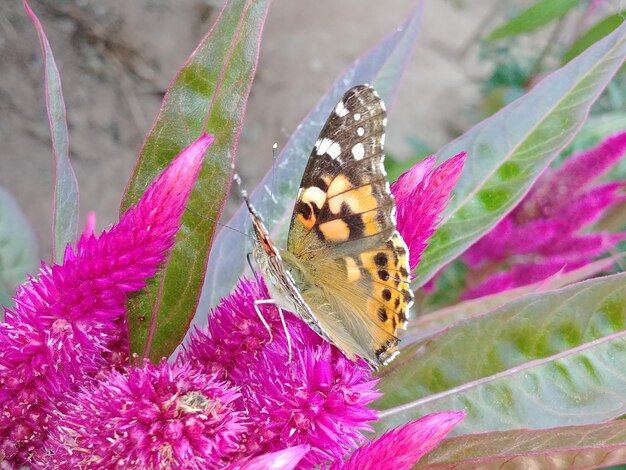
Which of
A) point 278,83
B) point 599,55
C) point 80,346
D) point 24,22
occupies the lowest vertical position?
point 80,346

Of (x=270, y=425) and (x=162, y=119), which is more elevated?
(x=162, y=119)

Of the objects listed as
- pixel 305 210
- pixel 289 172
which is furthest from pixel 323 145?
pixel 289 172

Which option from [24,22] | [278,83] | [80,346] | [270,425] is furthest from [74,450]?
Result: [278,83]

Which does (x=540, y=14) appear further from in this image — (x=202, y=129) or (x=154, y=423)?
(x=154, y=423)

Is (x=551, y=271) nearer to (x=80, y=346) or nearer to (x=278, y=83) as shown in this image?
(x=80, y=346)

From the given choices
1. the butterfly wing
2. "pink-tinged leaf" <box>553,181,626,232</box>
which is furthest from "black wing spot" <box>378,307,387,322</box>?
"pink-tinged leaf" <box>553,181,626,232</box>
